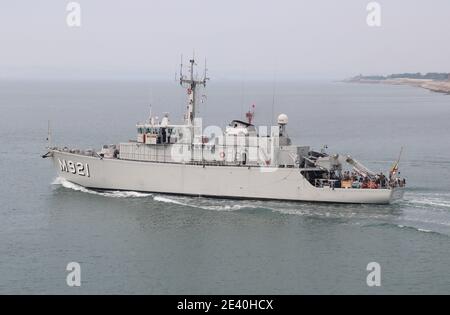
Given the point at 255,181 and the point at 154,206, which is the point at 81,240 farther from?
the point at 255,181

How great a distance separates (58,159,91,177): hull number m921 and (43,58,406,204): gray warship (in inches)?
2.4

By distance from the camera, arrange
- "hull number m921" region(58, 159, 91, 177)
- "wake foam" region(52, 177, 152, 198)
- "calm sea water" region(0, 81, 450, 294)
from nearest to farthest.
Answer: "calm sea water" region(0, 81, 450, 294)
"wake foam" region(52, 177, 152, 198)
"hull number m921" region(58, 159, 91, 177)

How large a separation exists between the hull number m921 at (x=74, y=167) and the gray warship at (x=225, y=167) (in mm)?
62

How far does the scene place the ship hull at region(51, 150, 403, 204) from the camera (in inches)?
1475

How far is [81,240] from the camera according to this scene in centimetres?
3059

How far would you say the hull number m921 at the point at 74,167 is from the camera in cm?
4103

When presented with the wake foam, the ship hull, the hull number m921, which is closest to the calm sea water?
the wake foam

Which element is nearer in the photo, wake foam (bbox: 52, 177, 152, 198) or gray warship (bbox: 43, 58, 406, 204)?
gray warship (bbox: 43, 58, 406, 204)

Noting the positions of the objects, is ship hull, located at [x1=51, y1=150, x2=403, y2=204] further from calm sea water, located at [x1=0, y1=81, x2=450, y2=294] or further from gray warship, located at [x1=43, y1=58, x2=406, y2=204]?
calm sea water, located at [x1=0, y1=81, x2=450, y2=294]

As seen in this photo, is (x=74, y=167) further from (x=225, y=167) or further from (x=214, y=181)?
(x=225, y=167)

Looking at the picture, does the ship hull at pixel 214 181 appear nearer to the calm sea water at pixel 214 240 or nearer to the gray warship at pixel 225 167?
the gray warship at pixel 225 167

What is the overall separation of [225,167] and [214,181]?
1.08 metres
